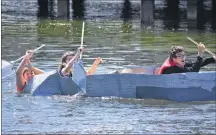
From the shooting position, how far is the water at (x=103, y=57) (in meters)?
14.2

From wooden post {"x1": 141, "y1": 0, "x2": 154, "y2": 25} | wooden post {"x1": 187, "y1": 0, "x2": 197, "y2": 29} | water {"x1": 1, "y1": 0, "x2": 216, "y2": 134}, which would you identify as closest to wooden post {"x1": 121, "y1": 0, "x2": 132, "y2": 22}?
water {"x1": 1, "y1": 0, "x2": 216, "y2": 134}

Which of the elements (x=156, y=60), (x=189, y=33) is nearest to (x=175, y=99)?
(x=156, y=60)

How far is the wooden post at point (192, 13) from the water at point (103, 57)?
0.23 meters

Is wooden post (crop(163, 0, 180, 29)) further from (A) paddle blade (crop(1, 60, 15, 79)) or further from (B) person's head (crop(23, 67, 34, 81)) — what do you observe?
(A) paddle blade (crop(1, 60, 15, 79))

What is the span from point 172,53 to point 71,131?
11.8ft

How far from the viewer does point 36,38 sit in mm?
28422

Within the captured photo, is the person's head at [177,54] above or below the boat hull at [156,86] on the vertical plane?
above

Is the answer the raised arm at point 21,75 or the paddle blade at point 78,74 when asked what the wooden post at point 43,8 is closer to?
the raised arm at point 21,75

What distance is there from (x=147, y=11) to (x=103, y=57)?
35.0ft

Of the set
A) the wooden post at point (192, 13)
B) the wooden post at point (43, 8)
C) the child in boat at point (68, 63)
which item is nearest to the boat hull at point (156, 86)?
the child in boat at point (68, 63)

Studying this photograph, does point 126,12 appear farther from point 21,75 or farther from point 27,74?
point 21,75

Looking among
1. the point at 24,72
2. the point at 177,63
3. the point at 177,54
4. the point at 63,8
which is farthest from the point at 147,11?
the point at 177,54

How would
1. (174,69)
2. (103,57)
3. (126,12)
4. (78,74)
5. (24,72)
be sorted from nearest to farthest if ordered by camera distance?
(78,74), (174,69), (24,72), (103,57), (126,12)

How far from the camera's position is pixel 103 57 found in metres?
23.0
